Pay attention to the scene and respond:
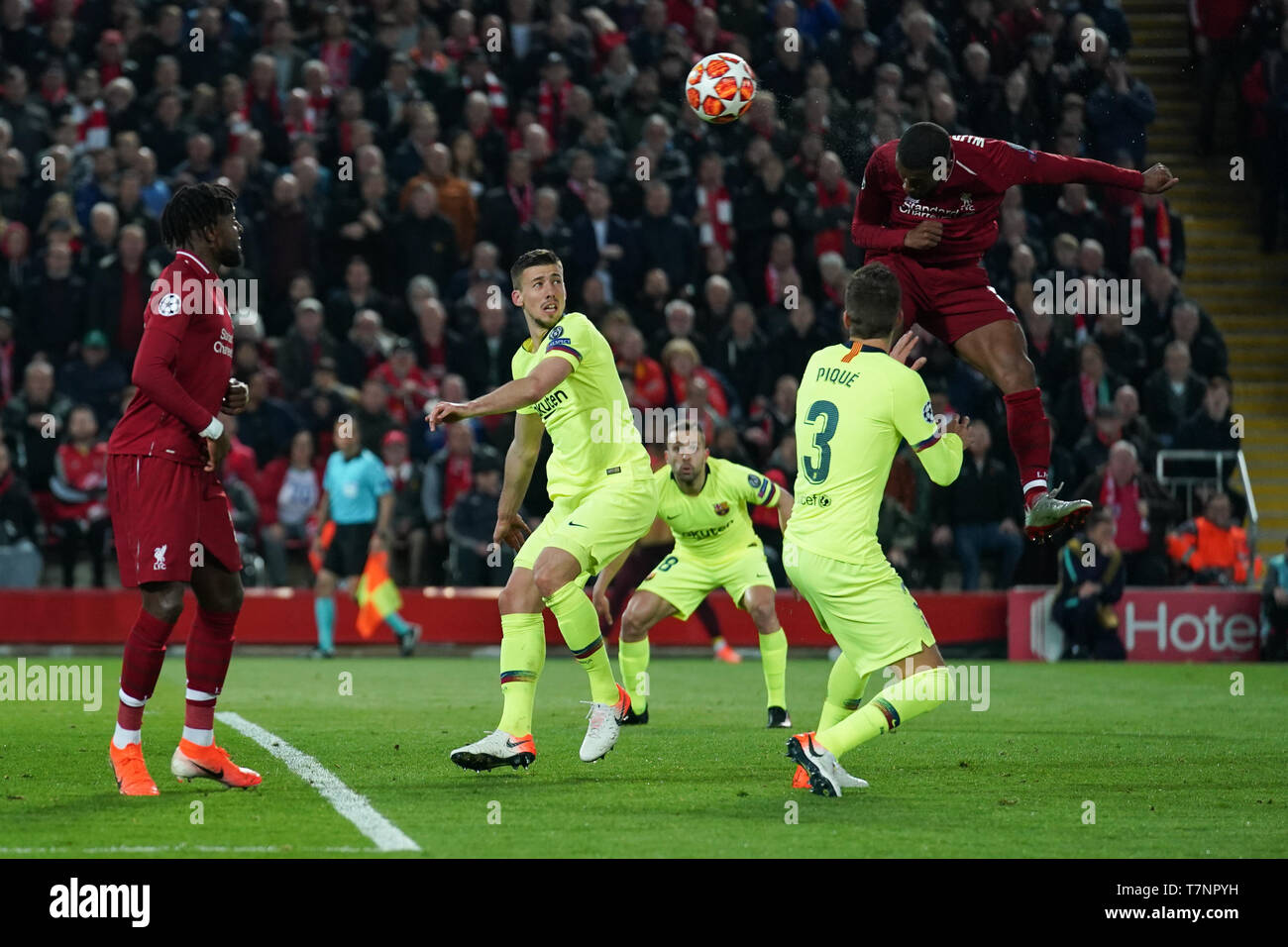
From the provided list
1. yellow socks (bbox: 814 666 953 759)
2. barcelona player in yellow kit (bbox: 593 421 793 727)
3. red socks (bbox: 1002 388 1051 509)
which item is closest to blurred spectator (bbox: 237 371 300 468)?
barcelona player in yellow kit (bbox: 593 421 793 727)

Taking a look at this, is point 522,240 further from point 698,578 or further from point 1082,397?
point 698,578

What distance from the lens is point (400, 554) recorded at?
18.1 metres

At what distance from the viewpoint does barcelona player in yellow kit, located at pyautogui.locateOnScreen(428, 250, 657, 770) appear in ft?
27.4

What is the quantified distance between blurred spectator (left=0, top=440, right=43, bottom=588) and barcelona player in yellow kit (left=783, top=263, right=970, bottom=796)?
35.9 feet

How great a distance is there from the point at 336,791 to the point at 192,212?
262cm

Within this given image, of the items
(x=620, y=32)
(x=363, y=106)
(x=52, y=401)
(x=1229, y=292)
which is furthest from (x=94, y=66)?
(x=1229, y=292)

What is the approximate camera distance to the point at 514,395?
26.5 feet

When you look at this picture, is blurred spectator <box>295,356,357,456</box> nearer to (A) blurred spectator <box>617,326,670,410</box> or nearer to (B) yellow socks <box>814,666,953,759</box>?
(A) blurred spectator <box>617,326,670,410</box>

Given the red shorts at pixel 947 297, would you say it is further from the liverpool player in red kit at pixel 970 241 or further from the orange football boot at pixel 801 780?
the orange football boot at pixel 801 780

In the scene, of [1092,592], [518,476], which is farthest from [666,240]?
[518,476]

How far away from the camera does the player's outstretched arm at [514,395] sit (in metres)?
7.59

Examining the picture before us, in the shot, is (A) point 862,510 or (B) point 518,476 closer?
(A) point 862,510
